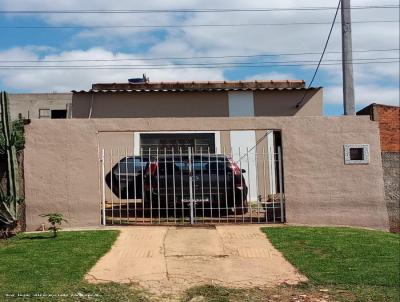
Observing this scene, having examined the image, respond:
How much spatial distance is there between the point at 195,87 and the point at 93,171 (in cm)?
892

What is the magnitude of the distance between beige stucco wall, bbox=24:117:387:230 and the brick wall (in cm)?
58

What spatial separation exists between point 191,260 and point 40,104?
1744cm

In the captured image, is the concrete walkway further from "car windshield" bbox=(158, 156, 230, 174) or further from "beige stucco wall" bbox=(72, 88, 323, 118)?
"beige stucco wall" bbox=(72, 88, 323, 118)

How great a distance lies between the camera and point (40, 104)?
24.2m

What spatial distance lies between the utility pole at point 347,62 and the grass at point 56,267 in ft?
20.8

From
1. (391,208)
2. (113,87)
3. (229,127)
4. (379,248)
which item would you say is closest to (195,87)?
(113,87)

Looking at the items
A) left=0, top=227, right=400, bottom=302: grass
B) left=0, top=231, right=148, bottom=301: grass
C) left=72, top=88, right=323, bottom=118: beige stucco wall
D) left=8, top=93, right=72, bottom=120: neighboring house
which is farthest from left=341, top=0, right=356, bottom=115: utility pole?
left=8, top=93, right=72, bottom=120: neighboring house

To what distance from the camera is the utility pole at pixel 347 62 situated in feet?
42.9

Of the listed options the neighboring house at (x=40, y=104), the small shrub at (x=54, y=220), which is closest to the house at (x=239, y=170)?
the small shrub at (x=54, y=220)

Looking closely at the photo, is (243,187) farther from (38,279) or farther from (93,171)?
(38,279)

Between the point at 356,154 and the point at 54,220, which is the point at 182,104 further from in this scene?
the point at 54,220

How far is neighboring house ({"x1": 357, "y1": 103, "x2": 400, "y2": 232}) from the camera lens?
12102 mm

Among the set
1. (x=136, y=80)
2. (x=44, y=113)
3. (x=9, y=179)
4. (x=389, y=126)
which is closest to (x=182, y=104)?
(x=136, y=80)

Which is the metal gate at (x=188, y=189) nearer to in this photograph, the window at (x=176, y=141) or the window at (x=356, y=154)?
the window at (x=356, y=154)
